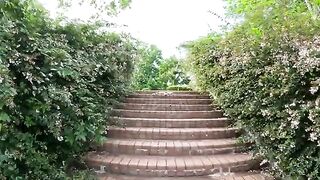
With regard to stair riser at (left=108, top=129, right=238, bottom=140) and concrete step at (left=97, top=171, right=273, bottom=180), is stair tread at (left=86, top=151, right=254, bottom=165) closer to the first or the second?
concrete step at (left=97, top=171, right=273, bottom=180)

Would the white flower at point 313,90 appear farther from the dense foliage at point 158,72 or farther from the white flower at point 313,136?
the dense foliage at point 158,72

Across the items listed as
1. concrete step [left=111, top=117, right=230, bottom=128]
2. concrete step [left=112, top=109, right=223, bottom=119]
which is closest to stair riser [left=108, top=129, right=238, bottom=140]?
concrete step [left=111, top=117, right=230, bottom=128]

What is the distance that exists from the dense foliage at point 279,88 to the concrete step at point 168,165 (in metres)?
0.33

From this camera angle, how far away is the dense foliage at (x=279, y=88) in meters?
2.73

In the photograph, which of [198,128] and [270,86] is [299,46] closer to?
[270,86]

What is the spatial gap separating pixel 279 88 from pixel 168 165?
143cm

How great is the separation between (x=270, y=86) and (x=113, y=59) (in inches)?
90.6

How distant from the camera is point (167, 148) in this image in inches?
153

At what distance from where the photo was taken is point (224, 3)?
11.5 meters

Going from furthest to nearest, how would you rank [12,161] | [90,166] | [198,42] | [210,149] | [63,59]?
[198,42] → [210,149] → [90,166] → [63,59] → [12,161]

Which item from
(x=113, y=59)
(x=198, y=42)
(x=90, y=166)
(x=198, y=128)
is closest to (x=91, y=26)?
(x=113, y=59)

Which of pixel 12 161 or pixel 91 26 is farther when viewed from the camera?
pixel 91 26

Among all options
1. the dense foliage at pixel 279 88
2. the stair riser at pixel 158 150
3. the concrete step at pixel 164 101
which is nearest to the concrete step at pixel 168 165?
the stair riser at pixel 158 150

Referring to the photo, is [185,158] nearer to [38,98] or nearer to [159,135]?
[159,135]
